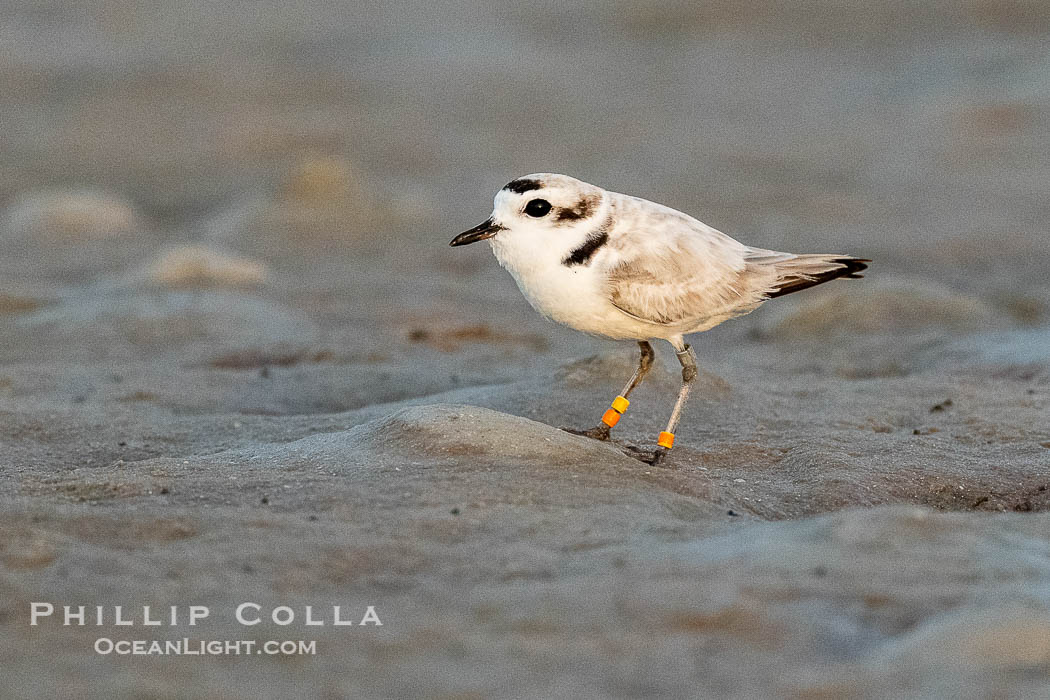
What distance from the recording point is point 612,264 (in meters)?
4.50

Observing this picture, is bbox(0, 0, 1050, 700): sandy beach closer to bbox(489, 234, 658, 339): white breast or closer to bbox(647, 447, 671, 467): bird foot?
bbox(647, 447, 671, 467): bird foot

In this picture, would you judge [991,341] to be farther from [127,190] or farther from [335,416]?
[127,190]

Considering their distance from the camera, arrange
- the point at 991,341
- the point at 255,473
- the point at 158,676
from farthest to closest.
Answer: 1. the point at 991,341
2. the point at 255,473
3. the point at 158,676

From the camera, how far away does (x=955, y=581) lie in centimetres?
307

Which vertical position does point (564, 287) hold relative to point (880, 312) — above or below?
above

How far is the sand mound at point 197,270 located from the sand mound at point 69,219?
2073mm

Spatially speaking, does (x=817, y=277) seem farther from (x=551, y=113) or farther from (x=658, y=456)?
(x=551, y=113)

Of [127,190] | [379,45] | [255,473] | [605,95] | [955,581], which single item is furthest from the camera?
[379,45]

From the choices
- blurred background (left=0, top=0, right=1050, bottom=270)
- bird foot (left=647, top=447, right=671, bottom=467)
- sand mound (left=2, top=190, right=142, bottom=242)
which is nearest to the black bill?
bird foot (left=647, top=447, right=671, bottom=467)

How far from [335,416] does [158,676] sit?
262 centimetres

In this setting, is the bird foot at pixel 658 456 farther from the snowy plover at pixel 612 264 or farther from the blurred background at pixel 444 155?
the blurred background at pixel 444 155

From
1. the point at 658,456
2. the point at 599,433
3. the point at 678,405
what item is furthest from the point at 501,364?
the point at 658,456

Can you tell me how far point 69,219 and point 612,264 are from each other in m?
7.11

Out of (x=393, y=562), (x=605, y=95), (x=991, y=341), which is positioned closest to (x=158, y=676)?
(x=393, y=562)
